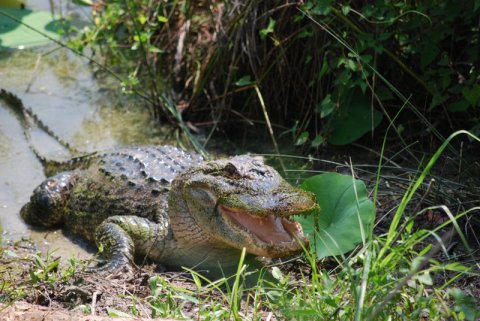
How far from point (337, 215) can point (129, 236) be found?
4.44 ft

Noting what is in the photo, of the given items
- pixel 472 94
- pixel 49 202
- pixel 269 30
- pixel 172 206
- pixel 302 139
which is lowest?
pixel 49 202

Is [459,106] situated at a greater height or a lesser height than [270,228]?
greater

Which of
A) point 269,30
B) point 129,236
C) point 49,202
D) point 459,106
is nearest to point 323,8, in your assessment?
point 269,30

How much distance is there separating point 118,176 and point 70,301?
5.25 ft

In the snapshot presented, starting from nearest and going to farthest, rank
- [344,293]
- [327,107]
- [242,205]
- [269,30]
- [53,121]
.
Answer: [344,293], [242,205], [327,107], [269,30], [53,121]

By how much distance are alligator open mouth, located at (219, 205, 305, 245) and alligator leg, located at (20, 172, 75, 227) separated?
5.19 feet

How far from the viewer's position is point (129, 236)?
4672mm

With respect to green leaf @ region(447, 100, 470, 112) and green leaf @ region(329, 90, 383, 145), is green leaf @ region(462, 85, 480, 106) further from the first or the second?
green leaf @ region(329, 90, 383, 145)

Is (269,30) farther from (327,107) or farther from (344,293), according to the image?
(344,293)

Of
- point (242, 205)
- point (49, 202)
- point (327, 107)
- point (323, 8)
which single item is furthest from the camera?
point (327, 107)

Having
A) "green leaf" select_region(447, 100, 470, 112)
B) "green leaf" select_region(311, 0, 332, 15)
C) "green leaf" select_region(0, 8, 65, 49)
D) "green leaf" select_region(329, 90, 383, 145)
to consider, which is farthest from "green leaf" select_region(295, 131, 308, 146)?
"green leaf" select_region(0, 8, 65, 49)

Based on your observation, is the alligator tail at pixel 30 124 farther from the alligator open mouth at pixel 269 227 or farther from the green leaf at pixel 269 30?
the alligator open mouth at pixel 269 227

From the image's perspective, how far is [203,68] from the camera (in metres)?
6.37

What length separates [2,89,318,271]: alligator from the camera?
4012 millimetres
